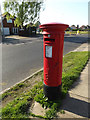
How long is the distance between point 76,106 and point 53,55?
4.33ft

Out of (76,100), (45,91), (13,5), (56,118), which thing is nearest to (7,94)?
(45,91)

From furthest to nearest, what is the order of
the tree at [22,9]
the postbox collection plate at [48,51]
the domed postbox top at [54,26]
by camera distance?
the tree at [22,9] < the postbox collection plate at [48,51] < the domed postbox top at [54,26]

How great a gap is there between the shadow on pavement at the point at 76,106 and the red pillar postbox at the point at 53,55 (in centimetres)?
30

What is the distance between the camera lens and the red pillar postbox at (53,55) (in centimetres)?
240

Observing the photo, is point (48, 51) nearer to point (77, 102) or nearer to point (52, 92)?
point (52, 92)

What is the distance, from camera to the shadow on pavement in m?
2.40

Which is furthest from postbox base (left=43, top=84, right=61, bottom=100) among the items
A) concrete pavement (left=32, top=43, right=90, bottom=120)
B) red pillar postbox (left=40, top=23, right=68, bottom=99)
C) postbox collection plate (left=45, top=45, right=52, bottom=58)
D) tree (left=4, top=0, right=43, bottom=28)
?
tree (left=4, top=0, right=43, bottom=28)

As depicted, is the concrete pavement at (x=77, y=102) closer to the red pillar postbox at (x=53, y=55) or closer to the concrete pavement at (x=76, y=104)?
the concrete pavement at (x=76, y=104)

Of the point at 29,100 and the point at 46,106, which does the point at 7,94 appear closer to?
the point at 29,100

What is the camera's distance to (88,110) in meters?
2.46

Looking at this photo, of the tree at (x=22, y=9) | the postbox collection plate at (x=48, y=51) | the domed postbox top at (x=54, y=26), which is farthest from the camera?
the tree at (x=22, y=9)

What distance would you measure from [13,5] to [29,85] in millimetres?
28590

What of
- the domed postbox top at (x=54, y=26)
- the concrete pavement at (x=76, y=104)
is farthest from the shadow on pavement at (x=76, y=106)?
the domed postbox top at (x=54, y=26)

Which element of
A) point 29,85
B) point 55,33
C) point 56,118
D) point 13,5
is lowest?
point 56,118
